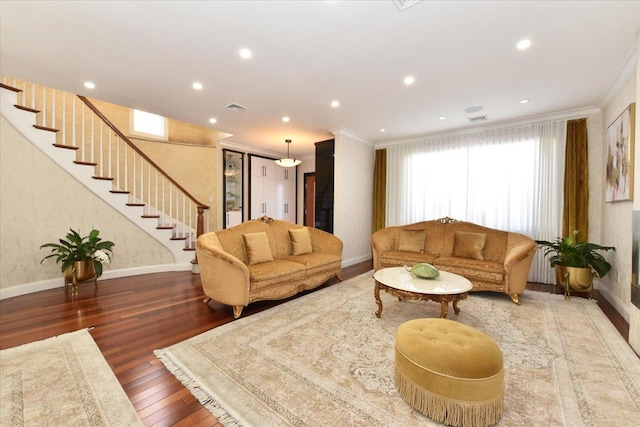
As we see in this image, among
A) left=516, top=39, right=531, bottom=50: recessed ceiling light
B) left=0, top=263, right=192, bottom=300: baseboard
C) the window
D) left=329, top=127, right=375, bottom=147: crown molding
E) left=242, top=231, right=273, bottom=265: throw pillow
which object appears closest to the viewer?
left=516, top=39, right=531, bottom=50: recessed ceiling light

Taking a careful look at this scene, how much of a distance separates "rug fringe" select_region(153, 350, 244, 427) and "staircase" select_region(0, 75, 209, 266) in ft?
9.63

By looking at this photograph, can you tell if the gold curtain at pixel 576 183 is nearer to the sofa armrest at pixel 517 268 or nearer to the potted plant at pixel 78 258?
the sofa armrest at pixel 517 268

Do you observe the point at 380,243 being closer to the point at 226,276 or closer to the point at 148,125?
the point at 226,276

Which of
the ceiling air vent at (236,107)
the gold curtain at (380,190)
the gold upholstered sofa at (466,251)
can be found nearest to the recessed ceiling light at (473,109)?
the gold upholstered sofa at (466,251)

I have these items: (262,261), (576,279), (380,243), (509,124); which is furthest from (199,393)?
(509,124)

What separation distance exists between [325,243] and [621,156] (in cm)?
392

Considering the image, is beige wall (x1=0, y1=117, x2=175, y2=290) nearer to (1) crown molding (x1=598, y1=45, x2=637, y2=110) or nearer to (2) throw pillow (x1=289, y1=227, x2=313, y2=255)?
(2) throw pillow (x1=289, y1=227, x2=313, y2=255)

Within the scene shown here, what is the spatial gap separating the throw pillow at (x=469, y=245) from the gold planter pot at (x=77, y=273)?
5.44m

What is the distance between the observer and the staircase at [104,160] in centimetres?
377

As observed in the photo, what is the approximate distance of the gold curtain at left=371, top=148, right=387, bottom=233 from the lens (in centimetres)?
604

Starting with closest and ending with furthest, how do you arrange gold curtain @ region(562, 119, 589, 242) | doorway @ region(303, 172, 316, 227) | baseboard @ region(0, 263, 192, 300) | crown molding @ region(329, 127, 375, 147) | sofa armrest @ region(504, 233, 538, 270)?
sofa armrest @ region(504, 233, 538, 270), baseboard @ region(0, 263, 192, 300), gold curtain @ region(562, 119, 589, 242), crown molding @ region(329, 127, 375, 147), doorway @ region(303, 172, 316, 227)

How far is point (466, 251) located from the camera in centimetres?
409

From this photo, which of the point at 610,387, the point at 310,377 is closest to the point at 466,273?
the point at 610,387

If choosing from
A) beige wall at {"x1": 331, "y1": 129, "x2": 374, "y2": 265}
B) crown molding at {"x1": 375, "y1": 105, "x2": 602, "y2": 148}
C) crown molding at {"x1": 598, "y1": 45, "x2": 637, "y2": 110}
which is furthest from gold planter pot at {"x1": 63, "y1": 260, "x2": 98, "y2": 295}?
crown molding at {"x1": 598, "y1": 45, "x2": 637, "y2": 110}
